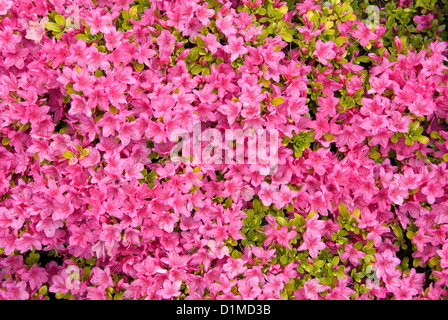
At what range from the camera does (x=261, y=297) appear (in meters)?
2.05

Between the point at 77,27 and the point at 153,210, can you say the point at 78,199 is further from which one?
the point at 77,27

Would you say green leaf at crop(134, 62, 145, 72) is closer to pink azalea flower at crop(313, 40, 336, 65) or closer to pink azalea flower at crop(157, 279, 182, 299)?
pink azalea flower at crop(313, 40, 336, 65)

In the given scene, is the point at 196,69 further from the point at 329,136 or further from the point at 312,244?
the point at 312,244

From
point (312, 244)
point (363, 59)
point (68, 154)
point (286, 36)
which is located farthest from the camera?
point (363, 59)

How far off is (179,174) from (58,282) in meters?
0.91

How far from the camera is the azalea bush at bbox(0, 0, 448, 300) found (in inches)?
81.0

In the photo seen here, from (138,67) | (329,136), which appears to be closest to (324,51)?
(329,136)

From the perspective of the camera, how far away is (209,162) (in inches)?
82.4

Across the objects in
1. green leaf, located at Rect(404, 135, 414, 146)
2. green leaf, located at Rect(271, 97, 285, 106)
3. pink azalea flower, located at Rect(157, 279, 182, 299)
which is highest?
green leaf, located at Rect(271, 97, 285, 106)

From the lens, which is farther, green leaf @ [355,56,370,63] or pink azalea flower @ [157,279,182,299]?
green leaf @ [355,56,370,63]

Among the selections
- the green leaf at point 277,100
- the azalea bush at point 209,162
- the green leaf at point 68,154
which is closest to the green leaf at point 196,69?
the azalea bush at point 209,162

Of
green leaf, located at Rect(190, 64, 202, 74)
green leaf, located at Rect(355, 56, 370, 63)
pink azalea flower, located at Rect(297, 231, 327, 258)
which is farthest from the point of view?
green leaf, located at Rect(355, 56, 370, 63)

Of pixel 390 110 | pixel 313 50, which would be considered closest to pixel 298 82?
pixel 313 50

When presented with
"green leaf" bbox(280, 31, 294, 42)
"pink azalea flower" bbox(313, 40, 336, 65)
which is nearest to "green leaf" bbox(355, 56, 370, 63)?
"pink azalea flower" bbox(313, 40, 336, 65)
